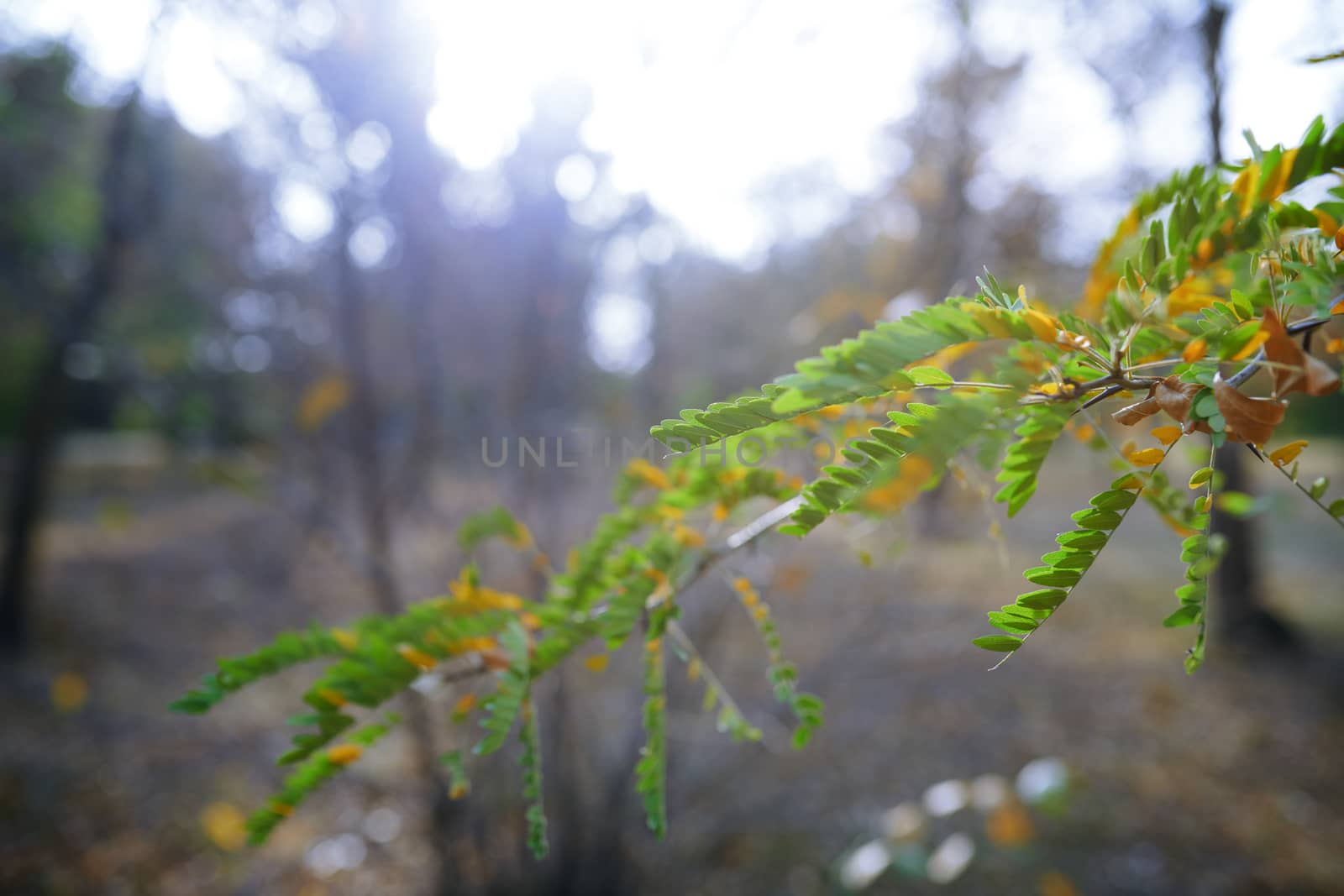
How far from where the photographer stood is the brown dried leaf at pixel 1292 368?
1.28ft

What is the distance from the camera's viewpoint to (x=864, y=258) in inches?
324

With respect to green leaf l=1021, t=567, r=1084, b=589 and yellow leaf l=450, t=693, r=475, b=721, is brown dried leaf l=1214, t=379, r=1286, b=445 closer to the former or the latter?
green leaf l=1021, t=567, r=1084, b=589

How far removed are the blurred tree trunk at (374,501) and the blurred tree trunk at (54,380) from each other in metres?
3.44

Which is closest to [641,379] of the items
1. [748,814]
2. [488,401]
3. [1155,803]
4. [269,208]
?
[488,401]

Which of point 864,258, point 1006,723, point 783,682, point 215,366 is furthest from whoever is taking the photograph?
point 864,258

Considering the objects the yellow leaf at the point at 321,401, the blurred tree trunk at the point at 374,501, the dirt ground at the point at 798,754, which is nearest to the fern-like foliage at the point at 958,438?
the dirt ground at the point at 798,754

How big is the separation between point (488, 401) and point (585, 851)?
7.04ft

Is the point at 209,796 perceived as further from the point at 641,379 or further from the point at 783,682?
the point at 783,682

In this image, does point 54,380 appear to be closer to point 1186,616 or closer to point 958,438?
point 958,438

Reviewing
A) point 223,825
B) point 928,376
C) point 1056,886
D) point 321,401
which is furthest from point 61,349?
point 1056,886

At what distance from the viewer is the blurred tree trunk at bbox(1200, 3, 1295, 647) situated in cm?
476

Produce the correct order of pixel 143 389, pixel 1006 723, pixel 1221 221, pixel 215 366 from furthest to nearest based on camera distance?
pixel 1006 723
pixel 215 366
pixel 143 389
pixel 1221 221

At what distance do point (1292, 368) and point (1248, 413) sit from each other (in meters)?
0.04

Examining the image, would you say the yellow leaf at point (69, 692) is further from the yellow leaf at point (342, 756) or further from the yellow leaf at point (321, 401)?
the yellow leaf at point (342, 756)
